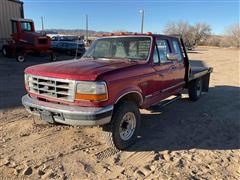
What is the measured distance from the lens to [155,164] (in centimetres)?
390

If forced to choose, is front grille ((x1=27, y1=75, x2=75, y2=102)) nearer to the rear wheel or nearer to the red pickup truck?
the red pickup truck

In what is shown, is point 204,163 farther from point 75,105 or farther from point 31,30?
point 31,30

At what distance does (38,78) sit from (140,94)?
5.91ft

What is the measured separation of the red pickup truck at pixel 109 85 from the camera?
3717 millimetres

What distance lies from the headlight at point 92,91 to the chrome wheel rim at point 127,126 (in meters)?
0.80

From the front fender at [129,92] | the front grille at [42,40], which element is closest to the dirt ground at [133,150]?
the front fender at [129,92]

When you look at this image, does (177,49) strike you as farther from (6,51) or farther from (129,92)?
(6,51)

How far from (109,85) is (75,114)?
666 mm

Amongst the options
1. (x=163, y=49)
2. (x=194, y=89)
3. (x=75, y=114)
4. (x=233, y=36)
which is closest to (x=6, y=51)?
(x=194, y=89)

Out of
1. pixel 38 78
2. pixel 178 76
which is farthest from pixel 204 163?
pixel 38 78

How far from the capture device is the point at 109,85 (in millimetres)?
3770

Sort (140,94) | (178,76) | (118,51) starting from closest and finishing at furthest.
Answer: (140,94) < (118,51) < (178,76)

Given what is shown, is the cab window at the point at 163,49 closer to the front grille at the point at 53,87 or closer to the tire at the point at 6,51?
the front grille at the point at 53,87

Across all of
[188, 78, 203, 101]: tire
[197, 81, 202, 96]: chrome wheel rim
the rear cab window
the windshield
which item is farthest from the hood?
[197, 81, 202, 96]: chrome wheel rim
